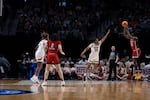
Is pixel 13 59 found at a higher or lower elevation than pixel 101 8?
lower

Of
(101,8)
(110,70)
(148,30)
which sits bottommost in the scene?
(110,70)

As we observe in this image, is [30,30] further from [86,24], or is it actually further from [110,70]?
[110,70]

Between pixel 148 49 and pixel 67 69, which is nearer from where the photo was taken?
pixel 67 69

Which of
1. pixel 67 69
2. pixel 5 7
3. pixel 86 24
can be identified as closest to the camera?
pixel 67 69

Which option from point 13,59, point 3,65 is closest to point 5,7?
point 13,59

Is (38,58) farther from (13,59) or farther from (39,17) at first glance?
(39,17)

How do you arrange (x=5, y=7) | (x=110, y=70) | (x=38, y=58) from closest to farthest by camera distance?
(x=38, y=58) → (x=110, y=70) → (x=5, y=7)

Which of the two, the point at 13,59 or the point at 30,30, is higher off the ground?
the point at 30,30

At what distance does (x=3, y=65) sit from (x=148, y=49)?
7.80m

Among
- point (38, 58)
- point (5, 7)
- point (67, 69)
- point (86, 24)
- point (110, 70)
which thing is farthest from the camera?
point (5, 7)

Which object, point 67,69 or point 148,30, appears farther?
point 148,30

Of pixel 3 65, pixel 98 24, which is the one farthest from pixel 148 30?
pixel 3 65

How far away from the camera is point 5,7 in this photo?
25.4m

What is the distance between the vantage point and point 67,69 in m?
19.8
